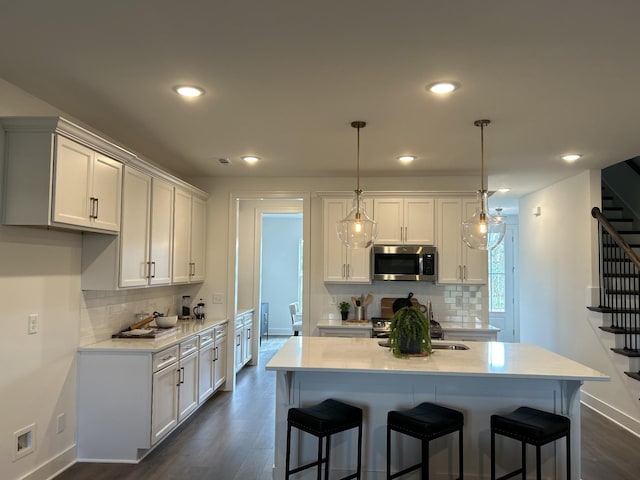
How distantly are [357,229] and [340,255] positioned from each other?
1653mm

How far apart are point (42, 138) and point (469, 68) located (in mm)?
2559

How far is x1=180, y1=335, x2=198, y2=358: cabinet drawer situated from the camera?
414 centimetres

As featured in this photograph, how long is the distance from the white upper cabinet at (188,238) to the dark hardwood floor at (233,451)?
1.45 m

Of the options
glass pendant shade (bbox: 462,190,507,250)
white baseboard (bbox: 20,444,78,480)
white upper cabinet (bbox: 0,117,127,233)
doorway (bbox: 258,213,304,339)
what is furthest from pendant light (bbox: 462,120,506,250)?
doorway (bbox: 258,213,304,339)

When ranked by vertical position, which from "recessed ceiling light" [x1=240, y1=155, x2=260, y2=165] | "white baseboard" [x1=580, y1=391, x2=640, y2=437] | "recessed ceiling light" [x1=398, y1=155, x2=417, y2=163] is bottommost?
"white baseboard" [x1=580, y1=391, x2=640, y2=437]

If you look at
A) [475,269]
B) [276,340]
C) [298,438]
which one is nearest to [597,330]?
[475,269]

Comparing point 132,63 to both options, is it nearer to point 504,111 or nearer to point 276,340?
point 504,111

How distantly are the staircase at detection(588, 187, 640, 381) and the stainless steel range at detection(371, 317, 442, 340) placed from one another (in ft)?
5.33

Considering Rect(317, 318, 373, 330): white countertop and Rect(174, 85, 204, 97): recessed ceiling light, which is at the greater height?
Rect(174, 85, 204, 97): recessed ceiling light

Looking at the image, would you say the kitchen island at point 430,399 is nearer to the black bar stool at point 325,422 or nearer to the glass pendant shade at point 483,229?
the black bar stool at point 325,422

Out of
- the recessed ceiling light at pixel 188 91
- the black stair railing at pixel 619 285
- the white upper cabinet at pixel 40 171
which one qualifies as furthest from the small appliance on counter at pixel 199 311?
the black stair railing at pixel 619 285

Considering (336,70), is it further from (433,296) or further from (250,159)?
(433,296)

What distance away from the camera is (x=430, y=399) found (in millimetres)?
3145

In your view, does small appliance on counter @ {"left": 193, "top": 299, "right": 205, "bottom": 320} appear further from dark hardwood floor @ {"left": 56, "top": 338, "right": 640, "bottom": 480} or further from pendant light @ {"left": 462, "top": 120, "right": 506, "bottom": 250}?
pendant light @ {"left": 462, "top": 120, "right": 506, "bottom": 250}
